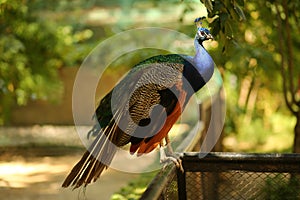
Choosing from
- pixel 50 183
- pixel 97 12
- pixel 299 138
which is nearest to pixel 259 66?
pixel 299 138

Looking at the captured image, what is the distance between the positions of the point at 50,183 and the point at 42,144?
1989 mm

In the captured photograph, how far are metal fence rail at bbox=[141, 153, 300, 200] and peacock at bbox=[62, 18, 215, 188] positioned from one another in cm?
12

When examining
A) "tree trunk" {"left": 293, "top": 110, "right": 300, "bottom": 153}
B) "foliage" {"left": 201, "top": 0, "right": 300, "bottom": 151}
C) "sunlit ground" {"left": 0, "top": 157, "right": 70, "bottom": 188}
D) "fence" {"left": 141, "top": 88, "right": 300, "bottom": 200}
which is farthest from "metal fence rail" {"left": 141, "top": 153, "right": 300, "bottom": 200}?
"sunlit ground" {"left": 0, "top": 157, "right": 70, "bottom": 188}

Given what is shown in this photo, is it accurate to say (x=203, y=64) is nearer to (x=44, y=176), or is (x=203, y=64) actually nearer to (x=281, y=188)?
(x=281, y=188)

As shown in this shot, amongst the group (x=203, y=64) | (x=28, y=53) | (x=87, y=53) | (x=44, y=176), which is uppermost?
(x=203, y=64)

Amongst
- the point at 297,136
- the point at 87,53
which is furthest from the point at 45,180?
the point at 297,136

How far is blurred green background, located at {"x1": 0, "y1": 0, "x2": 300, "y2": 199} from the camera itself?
19.6 ft

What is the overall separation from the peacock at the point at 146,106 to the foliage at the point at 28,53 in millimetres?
4164

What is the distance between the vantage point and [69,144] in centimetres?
789

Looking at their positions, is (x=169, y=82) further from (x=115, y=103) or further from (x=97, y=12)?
(x=97, y=12)

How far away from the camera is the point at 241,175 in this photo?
2930mm

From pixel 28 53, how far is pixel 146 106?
4.97 m

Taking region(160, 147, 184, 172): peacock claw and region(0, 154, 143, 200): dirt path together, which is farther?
region(0, 154, 143, 200): dirt path

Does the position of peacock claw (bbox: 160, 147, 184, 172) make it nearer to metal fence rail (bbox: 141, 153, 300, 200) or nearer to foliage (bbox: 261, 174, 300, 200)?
metal fence rail (bbox: 141, 153, 300, 200)
